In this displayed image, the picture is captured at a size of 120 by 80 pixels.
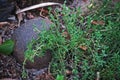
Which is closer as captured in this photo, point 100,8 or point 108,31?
point 108,31

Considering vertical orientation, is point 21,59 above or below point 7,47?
below

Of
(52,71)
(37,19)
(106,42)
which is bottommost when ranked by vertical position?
(52,71)

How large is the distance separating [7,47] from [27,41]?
181 mm

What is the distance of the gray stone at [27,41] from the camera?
2.17 meters

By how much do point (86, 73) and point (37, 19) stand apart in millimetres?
626

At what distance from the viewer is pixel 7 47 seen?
2.07 metres

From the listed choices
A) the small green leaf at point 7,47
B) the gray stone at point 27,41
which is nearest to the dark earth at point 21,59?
the gray stone at point 27,41

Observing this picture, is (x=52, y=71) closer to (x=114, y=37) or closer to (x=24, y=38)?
(x=24, y=38)

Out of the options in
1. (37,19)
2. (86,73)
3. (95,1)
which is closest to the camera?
(86,73)

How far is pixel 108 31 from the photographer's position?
2189 millimetres

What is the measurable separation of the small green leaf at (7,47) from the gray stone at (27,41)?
0.10 m

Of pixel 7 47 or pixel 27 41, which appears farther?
pixel 27 41

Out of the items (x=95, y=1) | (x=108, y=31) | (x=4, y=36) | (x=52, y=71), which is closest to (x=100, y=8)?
(x=95, y=1)

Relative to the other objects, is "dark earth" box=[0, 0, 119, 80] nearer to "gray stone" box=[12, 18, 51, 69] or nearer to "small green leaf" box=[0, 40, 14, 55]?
"gray stone" box=[12, 18, 51, 69]
